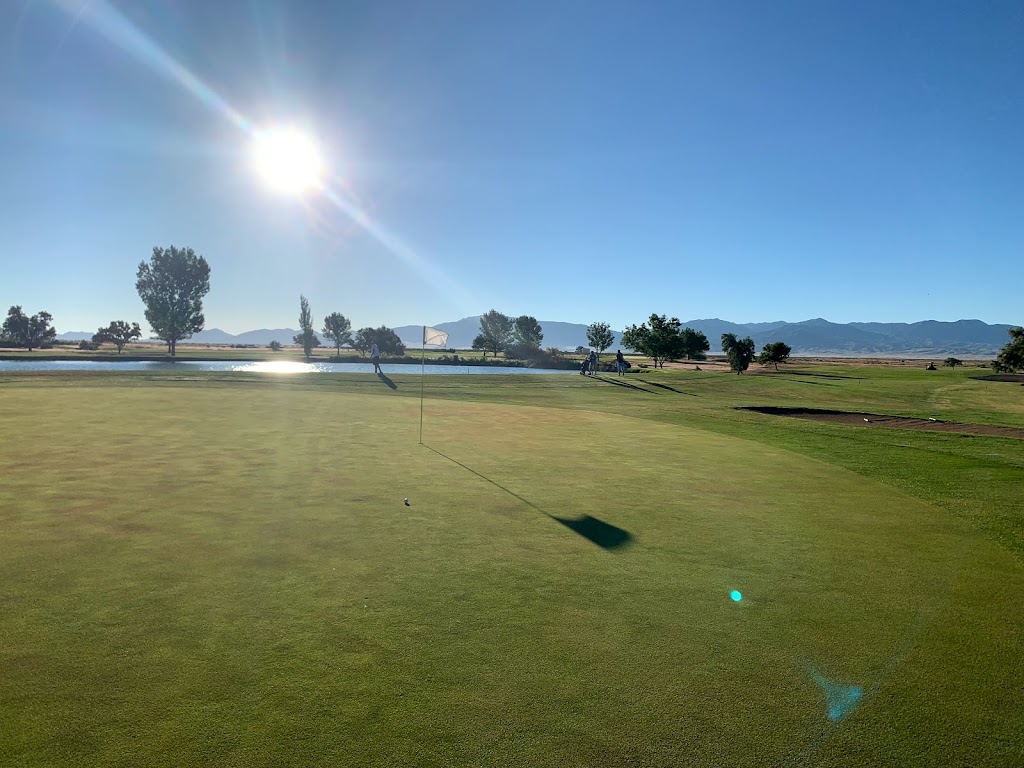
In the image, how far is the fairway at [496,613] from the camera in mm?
3791

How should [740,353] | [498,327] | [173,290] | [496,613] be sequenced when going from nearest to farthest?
[496,613] < [740,353] < [173,290] < [498,327]

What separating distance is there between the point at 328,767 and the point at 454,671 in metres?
1.22

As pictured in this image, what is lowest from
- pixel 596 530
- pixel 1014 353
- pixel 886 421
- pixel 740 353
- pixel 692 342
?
pixel 886 421

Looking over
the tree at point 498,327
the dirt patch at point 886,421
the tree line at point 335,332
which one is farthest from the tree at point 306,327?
the dirt patch at point 886,421

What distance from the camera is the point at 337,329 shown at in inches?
6206

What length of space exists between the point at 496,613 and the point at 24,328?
171 m

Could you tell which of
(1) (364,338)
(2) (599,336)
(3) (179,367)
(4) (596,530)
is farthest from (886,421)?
(1) (364,338)

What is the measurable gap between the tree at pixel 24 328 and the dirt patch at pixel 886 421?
526 feet

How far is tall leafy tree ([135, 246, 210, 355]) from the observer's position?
107500 millimetres

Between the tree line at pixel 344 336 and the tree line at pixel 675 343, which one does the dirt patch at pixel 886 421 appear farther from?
the tree line at pixel 344 336

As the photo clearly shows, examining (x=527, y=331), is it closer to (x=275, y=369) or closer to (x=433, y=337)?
(x=275, y=369)

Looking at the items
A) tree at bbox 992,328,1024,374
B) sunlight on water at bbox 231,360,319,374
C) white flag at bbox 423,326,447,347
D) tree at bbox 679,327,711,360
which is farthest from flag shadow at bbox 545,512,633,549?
tree at bbox 679,327,711,360

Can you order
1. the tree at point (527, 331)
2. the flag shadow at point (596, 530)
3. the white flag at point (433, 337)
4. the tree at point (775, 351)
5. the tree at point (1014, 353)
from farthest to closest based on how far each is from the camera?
the tree at point (527, 331) → the tree at point (775, 351) → the tree at point (1014, 353) → the white flag at point (433, 337) → the flag shadow at point (596, 530)

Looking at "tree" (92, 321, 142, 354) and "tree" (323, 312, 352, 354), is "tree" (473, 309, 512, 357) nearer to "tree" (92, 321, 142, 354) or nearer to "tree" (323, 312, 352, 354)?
"tree" (323, 312, 352, 354)
